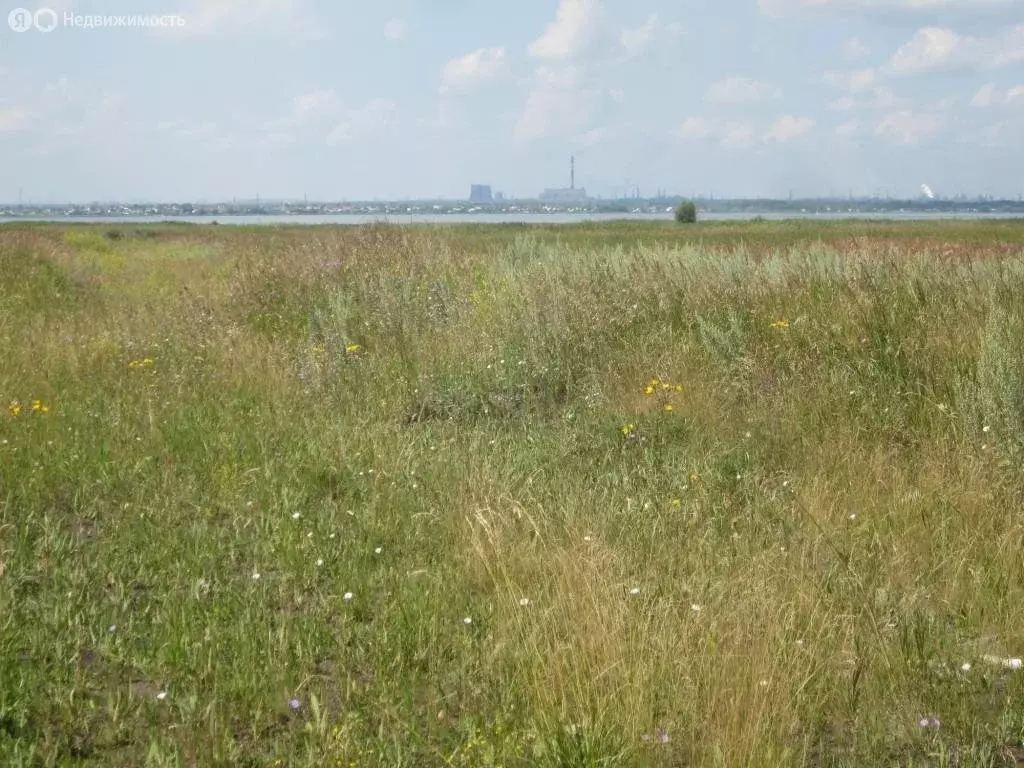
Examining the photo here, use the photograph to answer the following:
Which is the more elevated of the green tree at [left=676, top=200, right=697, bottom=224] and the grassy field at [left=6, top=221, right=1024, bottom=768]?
the green tree at [left=676, top=200, right=697, bottom=224]

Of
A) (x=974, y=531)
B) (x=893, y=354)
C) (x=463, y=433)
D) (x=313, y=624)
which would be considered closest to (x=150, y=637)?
(x=313, y=624)

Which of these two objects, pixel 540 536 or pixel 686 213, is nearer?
pixel 540 536

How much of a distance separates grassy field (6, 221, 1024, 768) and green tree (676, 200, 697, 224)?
7942 cm

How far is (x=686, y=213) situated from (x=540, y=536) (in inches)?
3398

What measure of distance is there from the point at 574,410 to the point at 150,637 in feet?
12.3

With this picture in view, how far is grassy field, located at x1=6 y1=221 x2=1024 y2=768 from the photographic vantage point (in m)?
2.99

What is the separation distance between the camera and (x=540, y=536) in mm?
4207

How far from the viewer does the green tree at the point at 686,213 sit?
8631 cm

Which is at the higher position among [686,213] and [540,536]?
[686,213]

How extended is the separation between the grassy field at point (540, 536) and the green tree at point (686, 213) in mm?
79417

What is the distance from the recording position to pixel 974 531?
433 centimetres

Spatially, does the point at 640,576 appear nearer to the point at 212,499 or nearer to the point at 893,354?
the point at 212,499

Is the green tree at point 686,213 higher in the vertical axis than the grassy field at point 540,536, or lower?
higher

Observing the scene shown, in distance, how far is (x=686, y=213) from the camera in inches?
3445
